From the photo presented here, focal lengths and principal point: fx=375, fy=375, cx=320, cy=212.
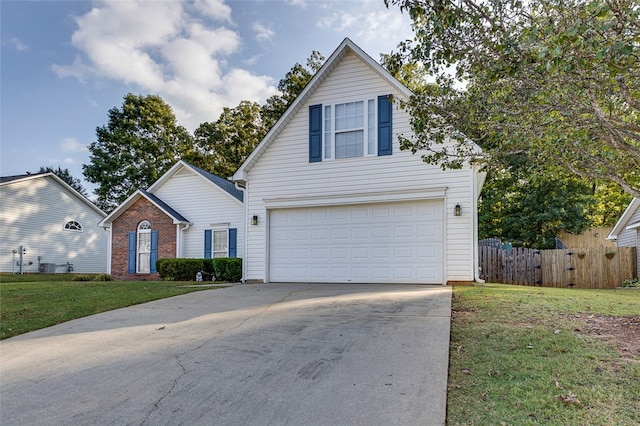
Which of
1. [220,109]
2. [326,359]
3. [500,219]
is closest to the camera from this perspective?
[326,359]

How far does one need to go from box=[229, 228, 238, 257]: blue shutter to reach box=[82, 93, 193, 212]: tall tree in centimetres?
1719

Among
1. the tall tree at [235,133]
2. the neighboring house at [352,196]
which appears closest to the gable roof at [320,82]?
the neighboring house at [352,196]

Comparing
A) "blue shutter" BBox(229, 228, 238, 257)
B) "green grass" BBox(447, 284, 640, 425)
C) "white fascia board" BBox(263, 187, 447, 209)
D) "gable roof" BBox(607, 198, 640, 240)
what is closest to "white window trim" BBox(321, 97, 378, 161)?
"white fascia board" BBox(263, 187, 447, 209)

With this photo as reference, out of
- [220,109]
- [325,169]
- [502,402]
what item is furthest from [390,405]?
[220,109]

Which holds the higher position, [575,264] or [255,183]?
[255,183]

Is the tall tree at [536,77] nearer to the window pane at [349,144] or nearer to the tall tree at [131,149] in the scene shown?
the window pane at [349,144]

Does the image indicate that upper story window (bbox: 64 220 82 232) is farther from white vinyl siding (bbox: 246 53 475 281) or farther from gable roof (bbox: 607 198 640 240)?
gable roof (bbox: 607 198 640 240)

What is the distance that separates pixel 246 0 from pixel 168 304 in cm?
1001

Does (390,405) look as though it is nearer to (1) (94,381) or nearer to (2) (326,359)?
(2) (326,359)

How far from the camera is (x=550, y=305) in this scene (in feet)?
20.8

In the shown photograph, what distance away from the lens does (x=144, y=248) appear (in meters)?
16.2

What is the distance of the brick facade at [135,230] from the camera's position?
15.8 meters

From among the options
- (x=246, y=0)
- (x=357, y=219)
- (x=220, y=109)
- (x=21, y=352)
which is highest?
(x=220, y=109)

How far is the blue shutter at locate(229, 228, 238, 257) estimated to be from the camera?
15.1 meters
